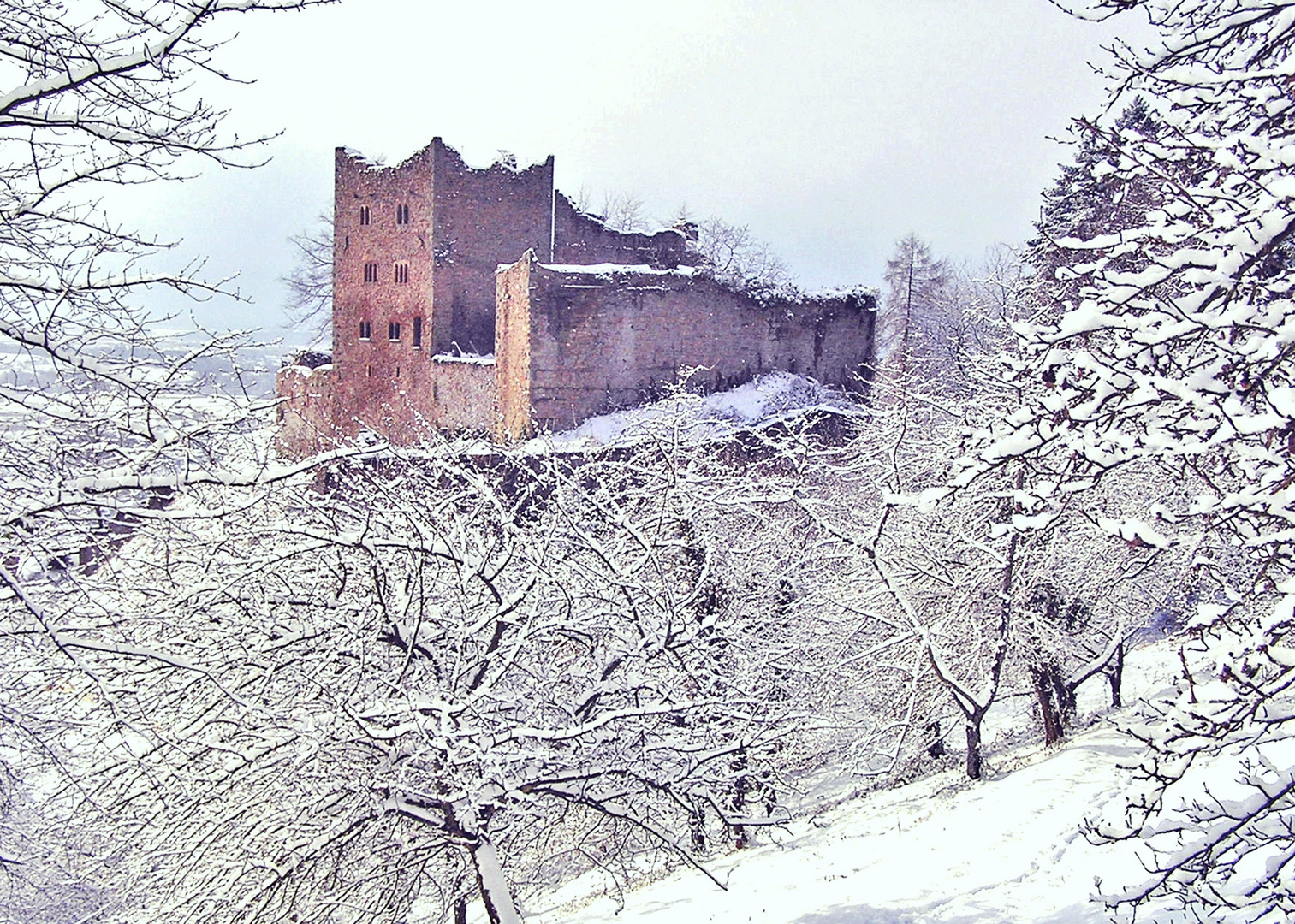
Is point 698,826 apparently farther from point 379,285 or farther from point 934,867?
point 379,285

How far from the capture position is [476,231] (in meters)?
29.1

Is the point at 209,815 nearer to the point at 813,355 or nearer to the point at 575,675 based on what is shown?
the point at 575,675

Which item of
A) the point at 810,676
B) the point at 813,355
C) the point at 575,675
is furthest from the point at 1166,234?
the point at 813,355

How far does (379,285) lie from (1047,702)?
73.5 ft

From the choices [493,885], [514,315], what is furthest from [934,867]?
[514,315]

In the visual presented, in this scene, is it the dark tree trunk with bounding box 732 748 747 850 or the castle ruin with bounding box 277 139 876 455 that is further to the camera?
the castle ruin with bounding box 277 139 876 455

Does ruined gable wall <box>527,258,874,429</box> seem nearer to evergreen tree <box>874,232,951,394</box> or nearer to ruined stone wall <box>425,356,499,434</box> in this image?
ruined stone wall <box>425,356,499,434</box>

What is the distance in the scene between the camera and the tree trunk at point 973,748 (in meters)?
11.6

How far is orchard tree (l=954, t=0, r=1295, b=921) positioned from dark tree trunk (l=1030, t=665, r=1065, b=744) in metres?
8.79

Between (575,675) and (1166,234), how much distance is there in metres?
4.32

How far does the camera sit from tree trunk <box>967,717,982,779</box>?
11578mm

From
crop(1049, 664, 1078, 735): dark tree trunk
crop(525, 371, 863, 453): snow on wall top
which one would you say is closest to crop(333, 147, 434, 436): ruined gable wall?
crop(525, 371, 863, 453): snow on wall top

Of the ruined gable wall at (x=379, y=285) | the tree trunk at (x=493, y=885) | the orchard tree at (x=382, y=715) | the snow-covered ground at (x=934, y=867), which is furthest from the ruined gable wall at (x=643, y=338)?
the tree trunk at (x=493, y=885)

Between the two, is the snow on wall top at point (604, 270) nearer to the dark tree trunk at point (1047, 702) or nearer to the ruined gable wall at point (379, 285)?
the ruined gable wall at point (379, 285)
